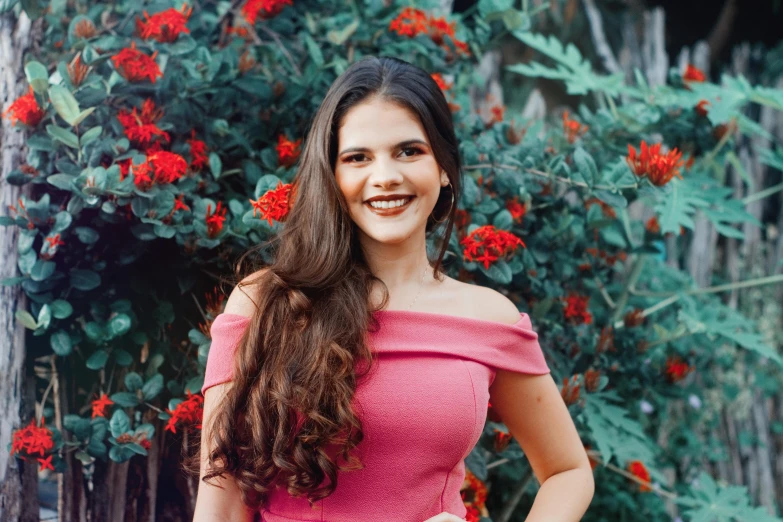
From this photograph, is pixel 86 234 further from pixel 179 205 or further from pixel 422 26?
pixel 422 26

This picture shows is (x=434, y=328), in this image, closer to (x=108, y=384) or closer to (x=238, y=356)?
(x=238, y=356)

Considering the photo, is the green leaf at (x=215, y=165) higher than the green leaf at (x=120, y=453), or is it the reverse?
the green leaf at (x=215, y=165)

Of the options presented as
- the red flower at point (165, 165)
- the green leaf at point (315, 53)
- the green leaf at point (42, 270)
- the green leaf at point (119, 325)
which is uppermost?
the green leaf at point (315, 53)

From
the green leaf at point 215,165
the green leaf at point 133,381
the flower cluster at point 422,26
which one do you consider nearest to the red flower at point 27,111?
the green leaf at point 215,165

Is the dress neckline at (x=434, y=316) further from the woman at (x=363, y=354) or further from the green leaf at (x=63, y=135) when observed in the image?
the green leaf at (x=63, y=135)

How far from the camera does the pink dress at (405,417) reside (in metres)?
1.53

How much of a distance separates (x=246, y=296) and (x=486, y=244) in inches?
26.0

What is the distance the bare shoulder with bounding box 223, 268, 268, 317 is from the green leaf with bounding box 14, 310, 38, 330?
541 mm

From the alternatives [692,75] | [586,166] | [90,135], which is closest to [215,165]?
[90,135]

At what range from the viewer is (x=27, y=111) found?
71.6 inches

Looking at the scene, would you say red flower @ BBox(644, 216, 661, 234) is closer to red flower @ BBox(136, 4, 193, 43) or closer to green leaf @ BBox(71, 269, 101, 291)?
red flower @ BBox(136, 4, 193, 43)

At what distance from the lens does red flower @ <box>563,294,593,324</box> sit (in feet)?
7.84

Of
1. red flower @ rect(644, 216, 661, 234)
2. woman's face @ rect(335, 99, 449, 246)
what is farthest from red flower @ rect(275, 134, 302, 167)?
red flower @ rect(644, 216, 661, 234)

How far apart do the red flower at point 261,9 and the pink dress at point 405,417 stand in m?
1.12
